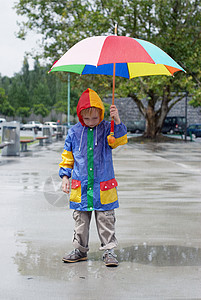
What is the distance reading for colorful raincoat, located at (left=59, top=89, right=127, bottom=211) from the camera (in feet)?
17.6

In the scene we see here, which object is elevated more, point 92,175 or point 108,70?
point 108,70

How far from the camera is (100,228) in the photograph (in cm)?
545

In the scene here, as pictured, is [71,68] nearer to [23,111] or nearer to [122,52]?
[122,52]

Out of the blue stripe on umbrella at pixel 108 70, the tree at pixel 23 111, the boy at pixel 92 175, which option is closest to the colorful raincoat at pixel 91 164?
the boy at pixel 92 175

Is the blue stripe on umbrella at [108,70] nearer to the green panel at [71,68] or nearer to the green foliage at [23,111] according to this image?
the green panel at [71,68]

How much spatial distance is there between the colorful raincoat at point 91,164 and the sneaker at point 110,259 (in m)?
0.44

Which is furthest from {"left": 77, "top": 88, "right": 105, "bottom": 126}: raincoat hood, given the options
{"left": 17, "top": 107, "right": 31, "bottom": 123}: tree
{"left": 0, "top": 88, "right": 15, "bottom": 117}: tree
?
{"left": 17, "top": 107, "right": 31, "bottom": 123}: tree

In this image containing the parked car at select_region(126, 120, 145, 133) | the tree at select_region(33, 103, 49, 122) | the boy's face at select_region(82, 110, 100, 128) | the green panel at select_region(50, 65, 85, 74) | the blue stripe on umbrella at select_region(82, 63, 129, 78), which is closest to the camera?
the boy's face at select_region(82, 110, 100, 128)

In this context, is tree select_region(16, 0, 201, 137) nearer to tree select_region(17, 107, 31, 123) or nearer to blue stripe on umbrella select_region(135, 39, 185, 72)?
blue stripe on umbrella select_region(135, 39, 185, 72)

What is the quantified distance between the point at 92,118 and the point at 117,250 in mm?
1483

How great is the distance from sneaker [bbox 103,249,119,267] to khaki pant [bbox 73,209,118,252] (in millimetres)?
59

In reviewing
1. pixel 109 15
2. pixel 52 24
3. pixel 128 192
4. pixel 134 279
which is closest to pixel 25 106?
pixel 52 24

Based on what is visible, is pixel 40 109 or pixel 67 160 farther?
pixel 40 109

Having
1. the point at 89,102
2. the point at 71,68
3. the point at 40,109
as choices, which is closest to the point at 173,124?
the point at 40,109
